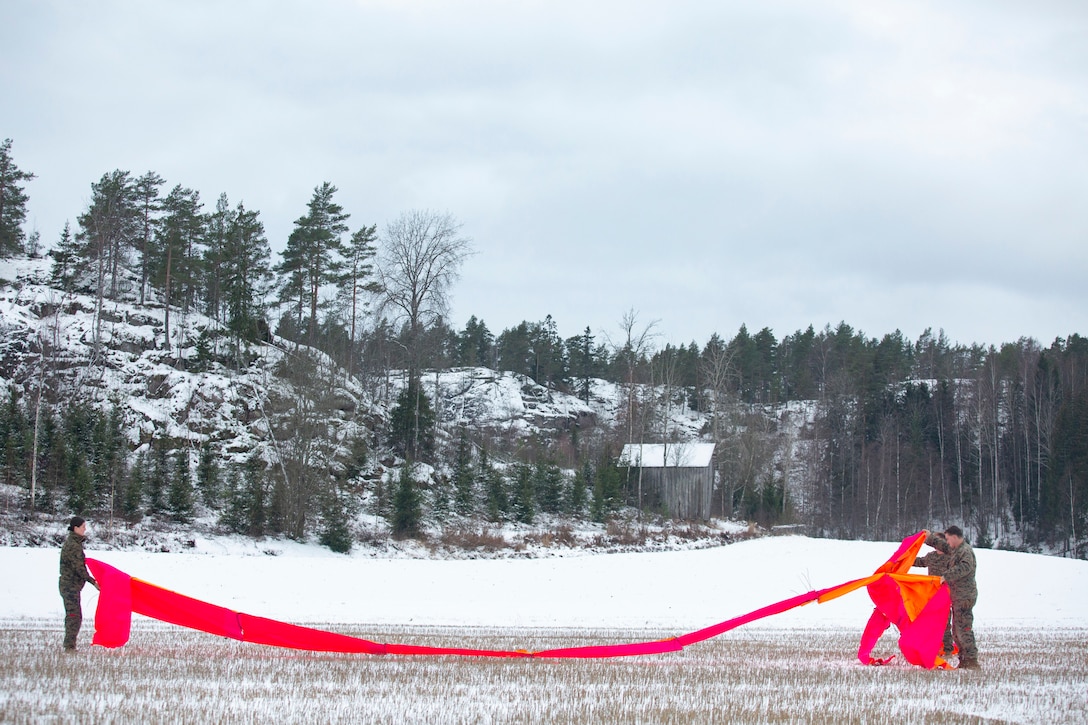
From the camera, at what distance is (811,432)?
102m

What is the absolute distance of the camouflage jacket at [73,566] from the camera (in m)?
11.2

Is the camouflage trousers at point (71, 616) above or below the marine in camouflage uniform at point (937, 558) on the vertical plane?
below

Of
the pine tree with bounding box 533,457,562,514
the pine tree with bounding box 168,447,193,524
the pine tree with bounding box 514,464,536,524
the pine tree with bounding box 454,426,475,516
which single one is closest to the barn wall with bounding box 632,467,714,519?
the pine tree with bounding box 533,457,562,514

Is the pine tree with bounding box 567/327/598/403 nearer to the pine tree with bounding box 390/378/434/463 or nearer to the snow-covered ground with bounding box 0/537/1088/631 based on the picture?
the pine tree with bounding box 390/378/434/463

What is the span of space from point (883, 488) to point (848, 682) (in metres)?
72.3

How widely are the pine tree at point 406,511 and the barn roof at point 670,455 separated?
21.7m

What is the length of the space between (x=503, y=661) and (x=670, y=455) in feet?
177

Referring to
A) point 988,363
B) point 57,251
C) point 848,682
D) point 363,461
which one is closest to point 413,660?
point 848,682

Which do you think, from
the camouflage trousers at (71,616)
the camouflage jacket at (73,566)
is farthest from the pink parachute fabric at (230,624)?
the camouflage trousers at (71,616)

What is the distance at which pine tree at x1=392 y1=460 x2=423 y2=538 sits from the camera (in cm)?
4306

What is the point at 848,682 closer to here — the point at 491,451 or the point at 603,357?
the point at 491,451

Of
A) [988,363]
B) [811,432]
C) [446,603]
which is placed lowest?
[446,603]

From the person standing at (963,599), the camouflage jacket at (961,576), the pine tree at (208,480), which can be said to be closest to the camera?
the person standing at (963,599)

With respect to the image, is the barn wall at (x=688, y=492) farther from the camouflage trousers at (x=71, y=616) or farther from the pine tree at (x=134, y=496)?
the camouflage trousers at (x=71, y=616)
